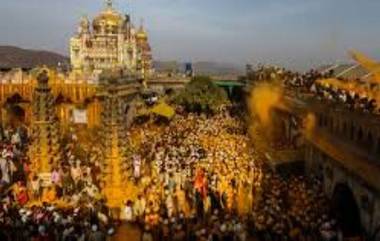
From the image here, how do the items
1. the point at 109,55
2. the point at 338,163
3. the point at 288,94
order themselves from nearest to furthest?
1. the point at 338,163
2. the point at 288,94
3. the point at 109,55

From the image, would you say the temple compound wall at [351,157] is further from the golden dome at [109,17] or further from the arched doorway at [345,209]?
the golden dome at [109,17]

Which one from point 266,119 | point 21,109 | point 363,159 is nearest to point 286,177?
point 363,159

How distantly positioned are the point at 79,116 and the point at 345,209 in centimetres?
2571

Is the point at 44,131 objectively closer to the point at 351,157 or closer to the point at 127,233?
the point at 127,233

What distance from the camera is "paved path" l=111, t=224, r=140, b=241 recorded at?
1711 centimetres

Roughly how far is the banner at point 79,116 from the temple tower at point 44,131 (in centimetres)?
1834

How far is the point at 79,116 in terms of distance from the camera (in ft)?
Result: 142

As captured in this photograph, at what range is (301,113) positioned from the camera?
2931cm

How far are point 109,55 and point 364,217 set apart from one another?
59281mm

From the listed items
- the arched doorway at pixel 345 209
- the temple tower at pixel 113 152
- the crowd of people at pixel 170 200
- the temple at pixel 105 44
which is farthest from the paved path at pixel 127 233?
the temple at pixel 105 44

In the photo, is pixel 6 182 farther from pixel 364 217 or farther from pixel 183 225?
pixel 364 217

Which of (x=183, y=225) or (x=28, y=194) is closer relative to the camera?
(x=183, y=225)

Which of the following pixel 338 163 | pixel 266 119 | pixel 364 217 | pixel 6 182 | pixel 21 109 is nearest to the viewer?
pixel 364 217

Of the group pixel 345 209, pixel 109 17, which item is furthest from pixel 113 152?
pixel 109 17
